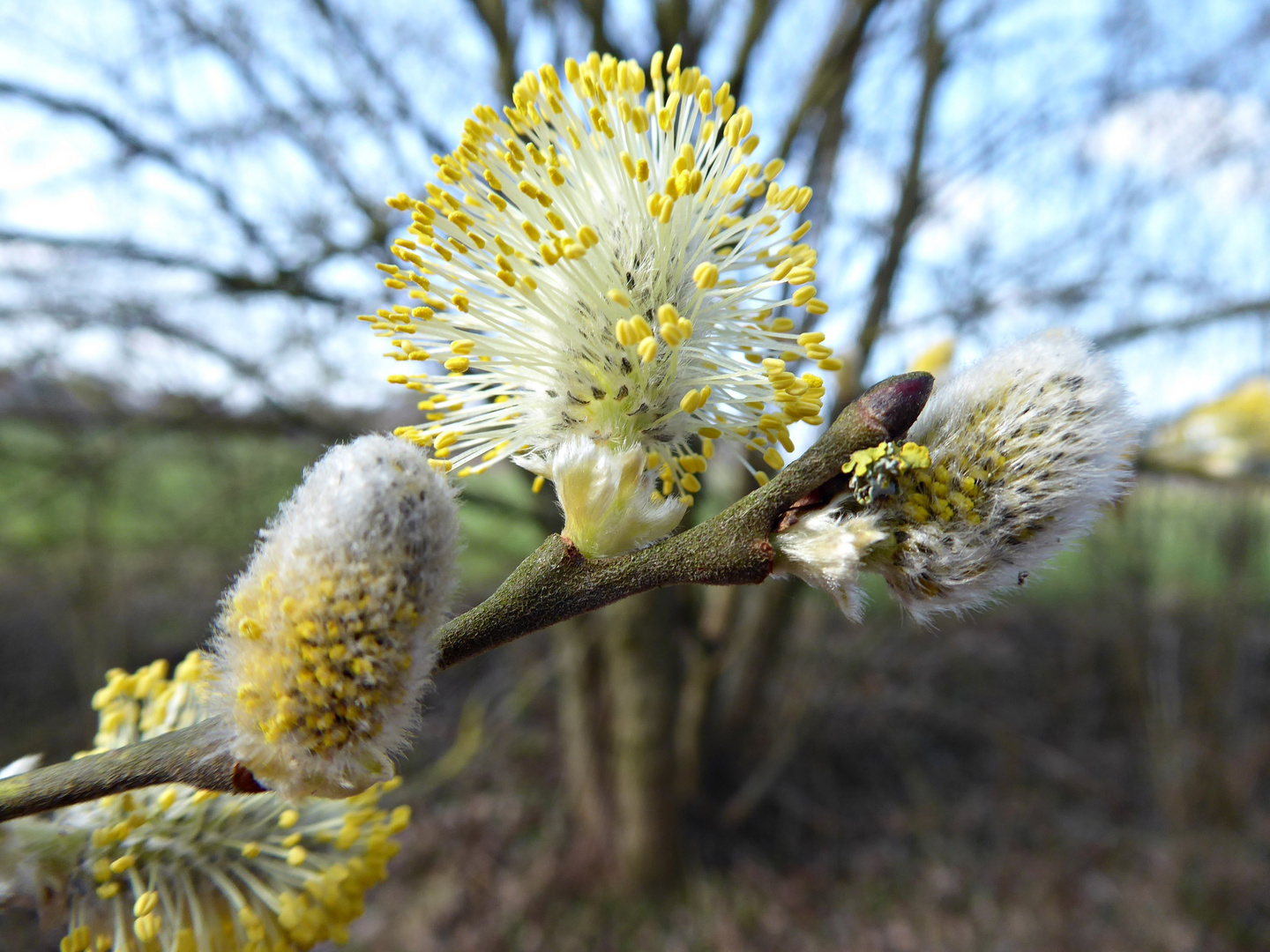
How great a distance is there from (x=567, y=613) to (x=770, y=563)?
21 centimetres

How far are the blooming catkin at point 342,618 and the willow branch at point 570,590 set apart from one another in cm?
5

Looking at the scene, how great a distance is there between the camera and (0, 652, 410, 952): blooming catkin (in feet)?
2.84

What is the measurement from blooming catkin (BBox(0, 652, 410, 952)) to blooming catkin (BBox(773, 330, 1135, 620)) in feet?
1.89

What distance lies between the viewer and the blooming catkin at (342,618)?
0.63 metres

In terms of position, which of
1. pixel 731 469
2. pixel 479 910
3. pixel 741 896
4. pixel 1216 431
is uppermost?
pixel 731 469

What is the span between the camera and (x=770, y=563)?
2.34 ft

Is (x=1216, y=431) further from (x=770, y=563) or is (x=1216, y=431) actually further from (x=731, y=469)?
(x=770, y=563)

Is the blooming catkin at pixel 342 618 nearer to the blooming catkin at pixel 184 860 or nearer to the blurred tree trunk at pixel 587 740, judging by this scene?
the blooming catkin at pixel 184 860

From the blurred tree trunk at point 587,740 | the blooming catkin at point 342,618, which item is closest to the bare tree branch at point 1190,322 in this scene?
the blurred tree trunk at point 587,740

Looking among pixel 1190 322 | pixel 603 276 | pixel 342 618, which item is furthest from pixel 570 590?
pixel 1190 322

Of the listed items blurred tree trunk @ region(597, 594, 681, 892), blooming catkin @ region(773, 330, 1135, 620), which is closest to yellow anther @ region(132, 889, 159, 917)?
blooming catkin @ region(773, 330, 1135, 620)

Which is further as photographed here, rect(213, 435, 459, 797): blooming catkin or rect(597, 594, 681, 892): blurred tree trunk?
rect(597, 594, 681, 892): blurred tree trunk

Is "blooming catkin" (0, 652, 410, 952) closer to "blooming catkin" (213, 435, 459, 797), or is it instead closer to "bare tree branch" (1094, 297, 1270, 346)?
"blooming catkin" (213, 435, 459, 797)

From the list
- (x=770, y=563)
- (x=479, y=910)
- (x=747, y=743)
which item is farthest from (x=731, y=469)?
(x=770, y=563)
